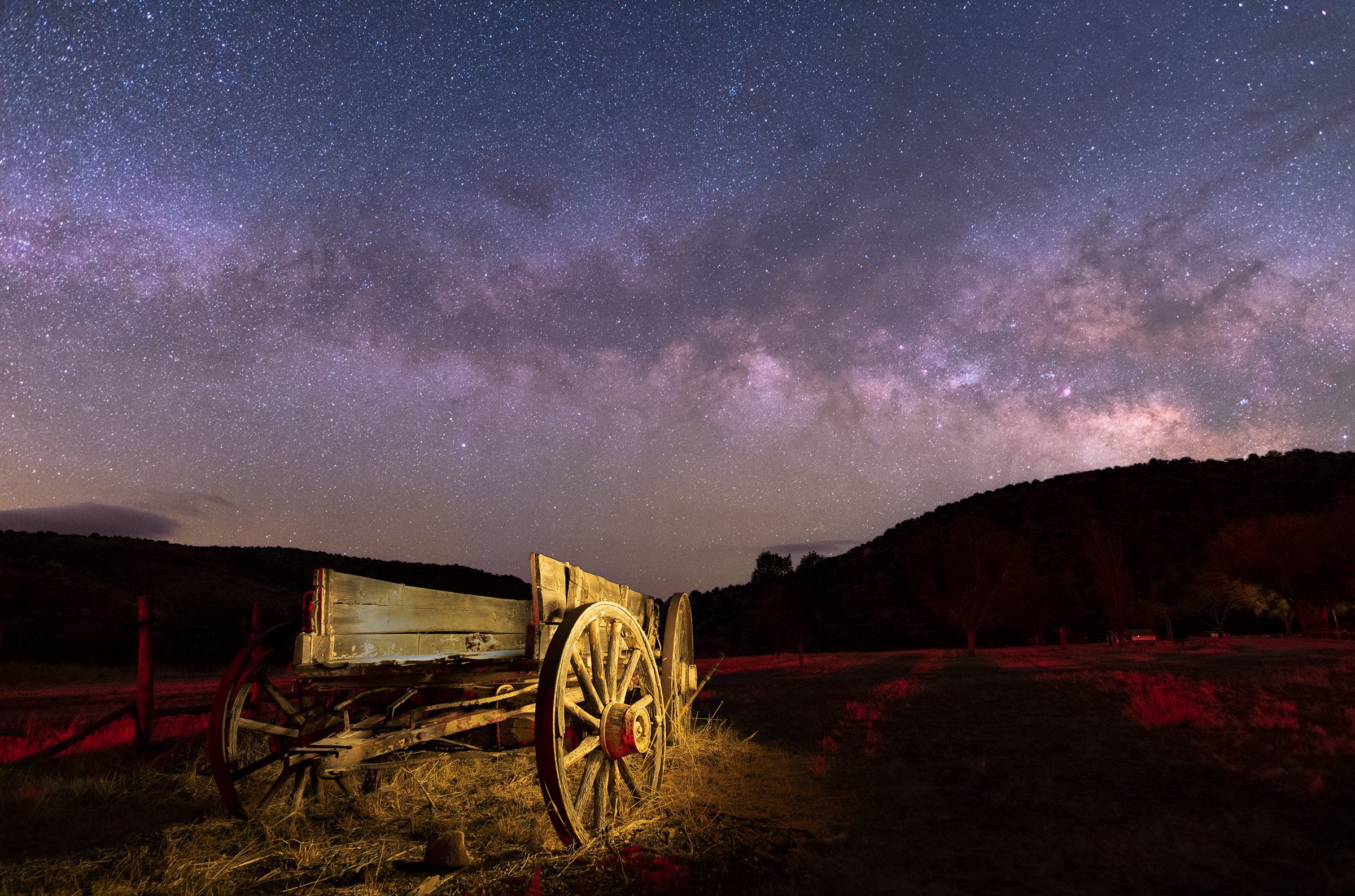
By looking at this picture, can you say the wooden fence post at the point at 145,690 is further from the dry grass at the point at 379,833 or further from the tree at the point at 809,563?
the tree at the point at 809,563

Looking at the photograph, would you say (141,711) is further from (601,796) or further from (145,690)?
(601,796)

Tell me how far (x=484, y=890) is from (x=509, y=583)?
78126 mm

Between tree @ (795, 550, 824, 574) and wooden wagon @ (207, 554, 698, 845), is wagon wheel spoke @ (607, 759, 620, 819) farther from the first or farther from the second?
tree @ (795, 550, 824, 574)

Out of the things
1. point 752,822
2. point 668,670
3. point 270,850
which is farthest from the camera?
point 668,670

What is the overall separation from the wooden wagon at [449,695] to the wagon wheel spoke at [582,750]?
12 mm

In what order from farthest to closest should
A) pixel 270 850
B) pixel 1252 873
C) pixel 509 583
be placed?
pixel 509 583 < pixel 270 850 < pixel 1252 873

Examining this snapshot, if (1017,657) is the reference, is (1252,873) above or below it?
above

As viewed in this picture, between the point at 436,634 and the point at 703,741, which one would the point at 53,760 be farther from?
the point at 703,741

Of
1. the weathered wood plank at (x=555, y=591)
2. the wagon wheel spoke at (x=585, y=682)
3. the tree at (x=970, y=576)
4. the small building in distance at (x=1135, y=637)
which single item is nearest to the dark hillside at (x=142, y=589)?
the weathered wood plank at (x=555, y=591)

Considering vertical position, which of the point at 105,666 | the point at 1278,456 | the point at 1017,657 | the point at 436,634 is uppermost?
the point at 1278,456

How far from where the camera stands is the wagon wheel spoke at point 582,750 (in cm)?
395

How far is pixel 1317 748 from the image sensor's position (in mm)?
6582

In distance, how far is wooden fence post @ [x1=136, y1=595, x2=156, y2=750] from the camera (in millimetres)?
6551

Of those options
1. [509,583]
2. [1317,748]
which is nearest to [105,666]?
[1317,748]
